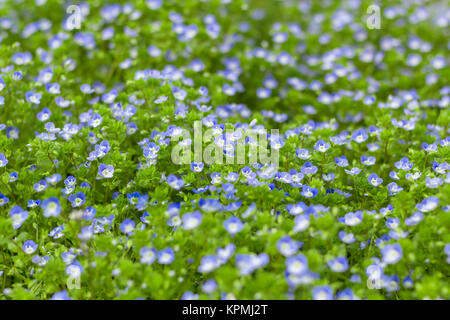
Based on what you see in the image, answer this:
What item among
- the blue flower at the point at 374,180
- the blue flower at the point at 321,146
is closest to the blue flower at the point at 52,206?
the blue flower at the point at 321,146

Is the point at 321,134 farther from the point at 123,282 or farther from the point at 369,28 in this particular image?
the point at 369,28

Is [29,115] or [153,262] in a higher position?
[29,115]

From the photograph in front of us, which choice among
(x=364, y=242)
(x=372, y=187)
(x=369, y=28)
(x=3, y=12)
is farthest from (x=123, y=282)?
(x=369, y=28)

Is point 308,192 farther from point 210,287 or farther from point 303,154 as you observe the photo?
point 210,287

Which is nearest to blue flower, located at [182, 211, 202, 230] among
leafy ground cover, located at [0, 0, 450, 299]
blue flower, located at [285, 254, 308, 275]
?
leafy ground cover, located at [0, 0, 450, 299]

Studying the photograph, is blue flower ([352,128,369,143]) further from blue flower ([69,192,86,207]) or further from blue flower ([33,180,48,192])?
blue flower ([33,180,48,192])

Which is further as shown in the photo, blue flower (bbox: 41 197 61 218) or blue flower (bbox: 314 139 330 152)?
blue flower (bbox: 314 139 330 152)

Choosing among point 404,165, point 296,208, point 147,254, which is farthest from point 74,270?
point 404,165
